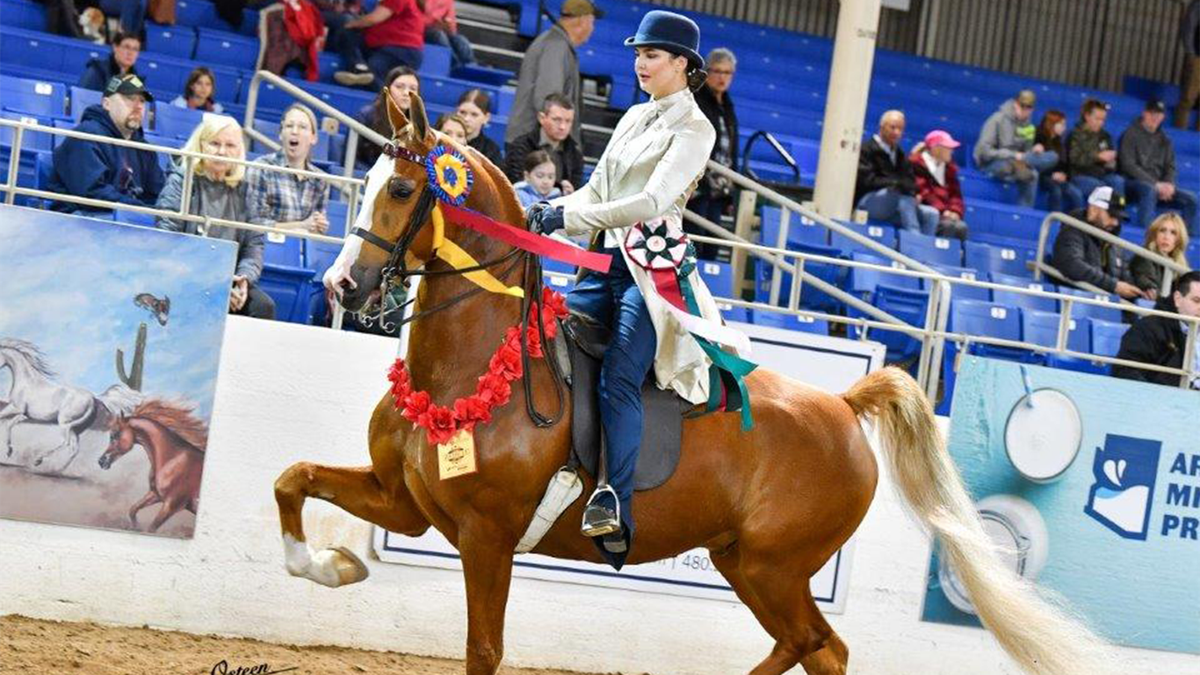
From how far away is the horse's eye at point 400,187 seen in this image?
5238mm

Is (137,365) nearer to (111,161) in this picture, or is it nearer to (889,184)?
(111,161)

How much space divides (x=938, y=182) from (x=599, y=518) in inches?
375

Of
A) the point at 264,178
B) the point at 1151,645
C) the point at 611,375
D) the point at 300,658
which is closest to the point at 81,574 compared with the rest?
the point at 300,658

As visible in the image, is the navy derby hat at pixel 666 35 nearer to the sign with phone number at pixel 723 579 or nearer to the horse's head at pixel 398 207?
the horse's head at pixel 398 207

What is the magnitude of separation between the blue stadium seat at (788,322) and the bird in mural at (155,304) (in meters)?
3.75

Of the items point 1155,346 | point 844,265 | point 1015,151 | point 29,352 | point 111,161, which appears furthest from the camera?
point 1015,151

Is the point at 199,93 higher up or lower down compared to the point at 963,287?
higher up

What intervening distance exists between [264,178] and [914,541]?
145 inches

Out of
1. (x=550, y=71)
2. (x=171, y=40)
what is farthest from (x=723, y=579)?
(x=171, y=40)

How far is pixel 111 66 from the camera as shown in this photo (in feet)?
37.2

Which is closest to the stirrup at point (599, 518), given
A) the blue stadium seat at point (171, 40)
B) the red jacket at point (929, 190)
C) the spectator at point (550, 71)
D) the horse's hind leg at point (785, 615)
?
the horse's hind leg at point (785, 615)

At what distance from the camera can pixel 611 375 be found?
18.7 ft

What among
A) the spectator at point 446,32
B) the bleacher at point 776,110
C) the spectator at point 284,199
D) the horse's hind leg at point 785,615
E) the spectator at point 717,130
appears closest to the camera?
the horse's hind leg at point 785,615

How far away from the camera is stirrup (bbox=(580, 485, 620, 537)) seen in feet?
18.4
